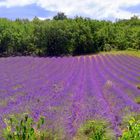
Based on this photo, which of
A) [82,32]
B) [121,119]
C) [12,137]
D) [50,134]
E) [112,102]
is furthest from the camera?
[82,32]

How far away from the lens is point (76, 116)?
10.1m

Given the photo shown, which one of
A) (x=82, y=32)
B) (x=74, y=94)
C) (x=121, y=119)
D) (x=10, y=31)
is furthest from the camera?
(x=10, y=31)

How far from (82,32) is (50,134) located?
42.6 metres

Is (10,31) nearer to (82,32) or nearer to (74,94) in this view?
(82,32)

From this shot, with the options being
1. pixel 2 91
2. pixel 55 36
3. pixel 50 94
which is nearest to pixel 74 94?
pixel 50 94

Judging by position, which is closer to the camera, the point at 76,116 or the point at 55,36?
the point at 76,116

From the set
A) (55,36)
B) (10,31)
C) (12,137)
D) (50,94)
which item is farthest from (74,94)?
(10,31)

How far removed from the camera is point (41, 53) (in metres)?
50.9

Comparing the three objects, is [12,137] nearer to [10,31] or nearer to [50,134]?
[50,134]

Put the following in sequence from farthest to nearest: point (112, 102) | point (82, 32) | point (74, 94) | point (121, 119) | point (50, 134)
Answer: point (82, 32) < point (74, 94) < point (112, 102) < point (121, 119) < point (50, 134)

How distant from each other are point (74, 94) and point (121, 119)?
4.78 metres

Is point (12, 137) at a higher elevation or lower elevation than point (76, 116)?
higher

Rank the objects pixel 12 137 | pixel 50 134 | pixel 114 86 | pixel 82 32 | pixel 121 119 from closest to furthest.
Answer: pixel 12 137 → pixel 50 134 → pixel 121 119 → pixel 114 86 → pixel 82 32

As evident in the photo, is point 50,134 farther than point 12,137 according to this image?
Yes
